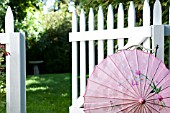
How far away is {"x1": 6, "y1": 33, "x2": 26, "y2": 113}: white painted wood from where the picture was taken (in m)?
3.66

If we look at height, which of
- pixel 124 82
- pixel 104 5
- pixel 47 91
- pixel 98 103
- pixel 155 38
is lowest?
pixel 47 91

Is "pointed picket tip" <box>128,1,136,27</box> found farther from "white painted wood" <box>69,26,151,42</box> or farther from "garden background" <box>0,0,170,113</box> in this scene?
"garden background" <box>0,0,170,113</box>

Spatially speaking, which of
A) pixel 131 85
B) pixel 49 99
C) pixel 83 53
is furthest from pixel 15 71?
pixel 49 99

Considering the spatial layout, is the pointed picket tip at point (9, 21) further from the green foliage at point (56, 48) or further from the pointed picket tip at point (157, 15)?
the green foliage at point (56, 48)

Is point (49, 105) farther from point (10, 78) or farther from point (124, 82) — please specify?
point (124, 82)

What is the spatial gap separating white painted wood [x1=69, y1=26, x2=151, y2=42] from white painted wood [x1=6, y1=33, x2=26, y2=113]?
0.69 m

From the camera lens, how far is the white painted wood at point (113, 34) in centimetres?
348

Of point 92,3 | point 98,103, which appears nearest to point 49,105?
point 92,3

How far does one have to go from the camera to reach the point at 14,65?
3.66 metres

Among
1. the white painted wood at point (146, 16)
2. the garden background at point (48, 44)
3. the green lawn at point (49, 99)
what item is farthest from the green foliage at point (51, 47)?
the white painted wood at point (146, 16)

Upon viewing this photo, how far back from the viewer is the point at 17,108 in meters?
3.68

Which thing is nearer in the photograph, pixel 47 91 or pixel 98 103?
pixel 98 103

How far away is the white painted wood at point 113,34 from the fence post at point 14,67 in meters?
0.69

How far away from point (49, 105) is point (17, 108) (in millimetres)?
2809
